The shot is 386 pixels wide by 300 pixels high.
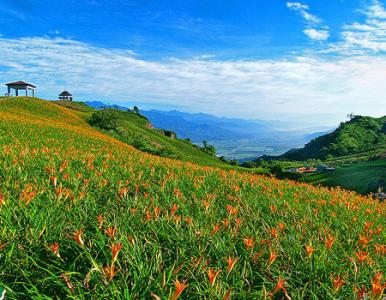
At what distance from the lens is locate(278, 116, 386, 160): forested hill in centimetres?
12088

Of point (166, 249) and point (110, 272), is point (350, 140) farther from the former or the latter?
point (110, 272)

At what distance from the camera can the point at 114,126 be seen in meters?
48.8

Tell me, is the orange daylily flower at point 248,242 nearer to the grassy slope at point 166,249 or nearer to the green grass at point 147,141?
the grassy slope at point 166,249

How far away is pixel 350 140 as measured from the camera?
126 m

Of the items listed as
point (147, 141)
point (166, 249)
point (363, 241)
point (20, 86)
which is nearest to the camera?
point (166, 249)

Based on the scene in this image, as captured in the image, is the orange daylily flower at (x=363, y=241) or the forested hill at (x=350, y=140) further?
the forested hill at (x=350, y=140)

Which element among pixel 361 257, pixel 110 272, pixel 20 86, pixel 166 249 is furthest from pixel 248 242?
pixel 20 86

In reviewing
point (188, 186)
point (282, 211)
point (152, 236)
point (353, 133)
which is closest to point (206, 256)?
point (152, 236)

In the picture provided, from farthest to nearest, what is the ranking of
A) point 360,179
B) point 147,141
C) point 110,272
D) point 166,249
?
point 147,141, point 360,179, point 166,249, point 110,272

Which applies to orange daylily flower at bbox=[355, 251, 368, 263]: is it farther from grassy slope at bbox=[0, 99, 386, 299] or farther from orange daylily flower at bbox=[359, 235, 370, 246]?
orange daylily flower at bbox=[359, 235, 370, 246]

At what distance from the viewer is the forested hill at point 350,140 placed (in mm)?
120875

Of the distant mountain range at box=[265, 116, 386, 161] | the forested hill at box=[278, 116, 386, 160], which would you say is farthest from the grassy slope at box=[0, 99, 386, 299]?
the distant mountain range at box=[265, 116, 386, 161]

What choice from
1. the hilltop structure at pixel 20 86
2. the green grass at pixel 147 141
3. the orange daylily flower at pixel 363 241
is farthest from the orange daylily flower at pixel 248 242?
the hilltop structure at pixel 20 86

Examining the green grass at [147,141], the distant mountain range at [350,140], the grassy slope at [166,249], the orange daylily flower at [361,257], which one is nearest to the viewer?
the grassy slope at [166,249]
